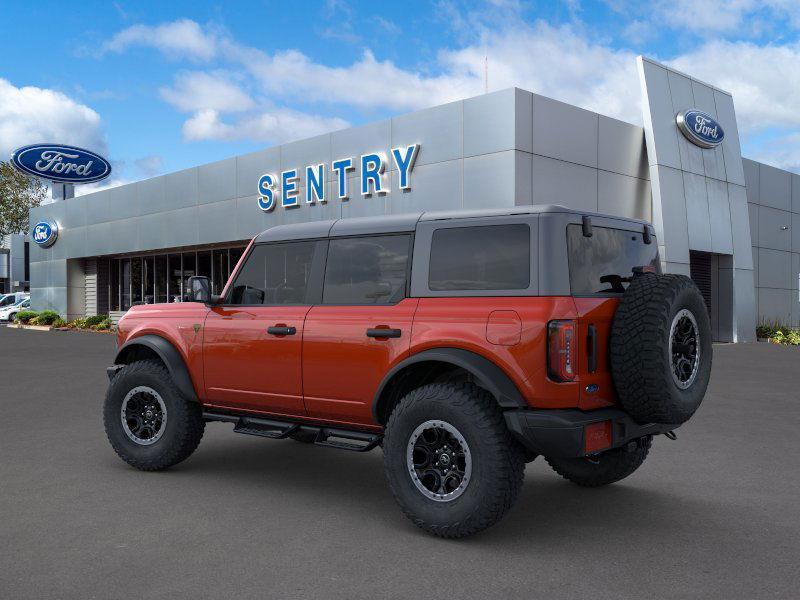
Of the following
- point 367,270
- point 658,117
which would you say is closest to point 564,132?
point 658,117

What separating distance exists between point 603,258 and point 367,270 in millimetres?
1591

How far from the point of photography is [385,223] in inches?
207

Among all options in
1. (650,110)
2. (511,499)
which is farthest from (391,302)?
(650,110)

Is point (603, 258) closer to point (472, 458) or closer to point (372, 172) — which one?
point (472, 458)

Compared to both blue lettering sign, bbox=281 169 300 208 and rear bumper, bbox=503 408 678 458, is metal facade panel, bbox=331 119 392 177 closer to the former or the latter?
blue lettering sign, bbox=281 169 300 208

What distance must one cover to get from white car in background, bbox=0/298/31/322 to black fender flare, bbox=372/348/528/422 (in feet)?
135

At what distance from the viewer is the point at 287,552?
422cm

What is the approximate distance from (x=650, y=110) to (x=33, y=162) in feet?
97.3

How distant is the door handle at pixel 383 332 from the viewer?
189 inches

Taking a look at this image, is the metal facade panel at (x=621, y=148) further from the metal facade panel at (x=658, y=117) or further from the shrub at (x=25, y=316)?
the shrub at (x=25, y=316)

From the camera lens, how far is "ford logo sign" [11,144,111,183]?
3662 centimetres

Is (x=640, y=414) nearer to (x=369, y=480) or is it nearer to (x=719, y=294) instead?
(x=369, y=480)

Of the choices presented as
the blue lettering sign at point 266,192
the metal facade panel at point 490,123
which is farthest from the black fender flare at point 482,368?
the blue lettering sign at point 266,192

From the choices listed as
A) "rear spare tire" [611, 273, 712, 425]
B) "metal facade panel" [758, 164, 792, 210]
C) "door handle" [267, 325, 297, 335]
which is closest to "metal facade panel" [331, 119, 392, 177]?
"metal facade panel" [758, 164, 792, 210]
